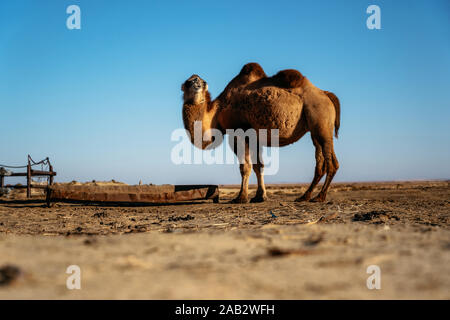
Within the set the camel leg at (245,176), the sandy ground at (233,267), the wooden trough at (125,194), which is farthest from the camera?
the camel leg at (245,176)

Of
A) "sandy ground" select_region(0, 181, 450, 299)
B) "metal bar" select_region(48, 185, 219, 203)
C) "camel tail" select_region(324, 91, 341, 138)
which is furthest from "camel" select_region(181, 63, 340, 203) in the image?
"sandy ground" select_region(0, 181, 450, 299)

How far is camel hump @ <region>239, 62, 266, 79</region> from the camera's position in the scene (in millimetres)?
8164

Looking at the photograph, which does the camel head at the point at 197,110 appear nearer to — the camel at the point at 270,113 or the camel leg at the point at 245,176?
the camel at the point at 270,113

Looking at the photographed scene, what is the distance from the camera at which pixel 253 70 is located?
8.18 metres

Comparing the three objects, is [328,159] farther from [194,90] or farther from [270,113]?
[194,90]

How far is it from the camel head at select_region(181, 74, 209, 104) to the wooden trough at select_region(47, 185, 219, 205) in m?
1.79

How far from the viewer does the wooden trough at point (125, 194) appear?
7211 mm

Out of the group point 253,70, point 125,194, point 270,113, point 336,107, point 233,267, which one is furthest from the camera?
point 336,107

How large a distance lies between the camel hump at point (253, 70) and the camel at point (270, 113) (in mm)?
78

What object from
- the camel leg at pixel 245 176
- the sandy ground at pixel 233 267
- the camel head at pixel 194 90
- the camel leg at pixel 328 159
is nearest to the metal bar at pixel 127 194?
the camel leg at pixel 245 176

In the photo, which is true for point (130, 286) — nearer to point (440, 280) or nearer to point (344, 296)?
point (344, 296)

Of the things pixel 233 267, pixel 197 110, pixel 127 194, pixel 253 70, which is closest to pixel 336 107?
pixel 253 70

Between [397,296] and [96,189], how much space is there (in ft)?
22.4

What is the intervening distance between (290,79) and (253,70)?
85cm
